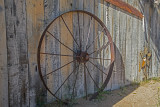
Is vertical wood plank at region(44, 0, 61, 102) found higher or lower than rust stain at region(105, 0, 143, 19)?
lower

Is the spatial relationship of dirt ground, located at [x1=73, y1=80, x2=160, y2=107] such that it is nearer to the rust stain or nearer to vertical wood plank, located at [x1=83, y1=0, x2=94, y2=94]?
vertical wood plank, located at [x1=83, y1=0, x2=94, y2=94]

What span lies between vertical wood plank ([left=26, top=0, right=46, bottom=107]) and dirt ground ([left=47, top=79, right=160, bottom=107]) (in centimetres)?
37

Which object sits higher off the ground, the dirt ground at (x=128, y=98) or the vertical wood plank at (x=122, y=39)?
the vertical wood plank at (x=122, y=39)

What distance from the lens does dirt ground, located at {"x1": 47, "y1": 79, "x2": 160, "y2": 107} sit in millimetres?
2721

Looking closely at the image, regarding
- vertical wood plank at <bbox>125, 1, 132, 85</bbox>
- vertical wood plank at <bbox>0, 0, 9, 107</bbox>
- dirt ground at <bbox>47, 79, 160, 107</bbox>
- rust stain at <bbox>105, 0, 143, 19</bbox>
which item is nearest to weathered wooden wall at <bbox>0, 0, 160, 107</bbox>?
vertical wood plank at <bbox>0, 0, 9, 107</bbox>

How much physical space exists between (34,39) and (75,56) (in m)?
0.73

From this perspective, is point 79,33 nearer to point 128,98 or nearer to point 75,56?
point 75,56

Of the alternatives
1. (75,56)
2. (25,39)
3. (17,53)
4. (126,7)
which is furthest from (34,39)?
(126,7)

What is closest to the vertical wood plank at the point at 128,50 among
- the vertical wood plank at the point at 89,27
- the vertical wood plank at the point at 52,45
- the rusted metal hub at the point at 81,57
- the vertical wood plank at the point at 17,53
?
the vertical wood plank at the point at 89,27

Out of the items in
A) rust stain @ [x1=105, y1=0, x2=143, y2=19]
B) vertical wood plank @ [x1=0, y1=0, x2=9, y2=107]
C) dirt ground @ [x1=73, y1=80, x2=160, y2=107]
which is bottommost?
dirt ground @ [x1=73, y1=80, x2=160, y2=107]

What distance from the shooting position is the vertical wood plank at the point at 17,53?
76.4 inches

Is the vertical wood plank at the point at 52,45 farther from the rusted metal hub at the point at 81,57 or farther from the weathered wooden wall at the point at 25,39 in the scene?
the rusted metal hub at the point at 81,57

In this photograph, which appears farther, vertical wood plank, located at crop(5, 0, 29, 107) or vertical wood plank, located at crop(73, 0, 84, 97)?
vertical wood plank, located at crop(73, 0, 84, 97)

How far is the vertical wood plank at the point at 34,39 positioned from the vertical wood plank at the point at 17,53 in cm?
6
